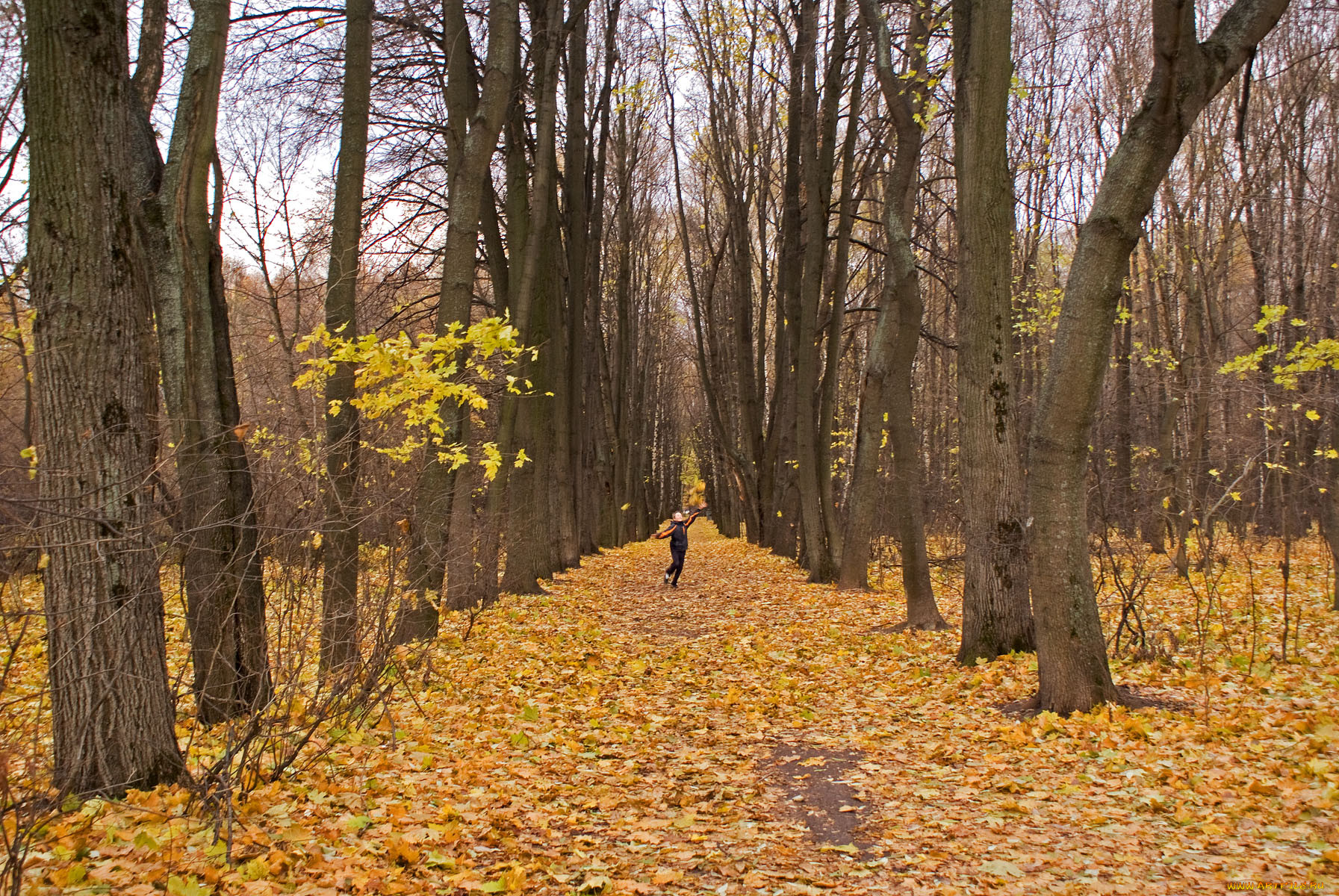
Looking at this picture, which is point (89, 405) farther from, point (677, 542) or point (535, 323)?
point (677, 542)

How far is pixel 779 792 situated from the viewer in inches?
195

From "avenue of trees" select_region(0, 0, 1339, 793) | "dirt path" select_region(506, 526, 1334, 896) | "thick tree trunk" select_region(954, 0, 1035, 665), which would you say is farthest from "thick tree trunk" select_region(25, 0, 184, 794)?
"thick tree trunk" select_region(954, 0, 1035, 665)

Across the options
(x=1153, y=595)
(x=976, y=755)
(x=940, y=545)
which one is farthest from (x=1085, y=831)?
(x=940, y=545)

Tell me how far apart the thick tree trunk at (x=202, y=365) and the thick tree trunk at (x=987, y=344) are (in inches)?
232

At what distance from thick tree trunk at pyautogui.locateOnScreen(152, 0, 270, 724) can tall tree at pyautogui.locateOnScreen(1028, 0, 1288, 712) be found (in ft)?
17.3

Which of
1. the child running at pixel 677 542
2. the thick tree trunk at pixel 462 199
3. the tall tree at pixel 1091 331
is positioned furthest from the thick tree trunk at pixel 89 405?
the child running at pixel 677 542

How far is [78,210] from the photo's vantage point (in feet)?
13.2

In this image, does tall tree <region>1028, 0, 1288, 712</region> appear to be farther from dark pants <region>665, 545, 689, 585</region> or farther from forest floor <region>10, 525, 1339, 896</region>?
dark pants <region>665, 545, 689, 585</region>

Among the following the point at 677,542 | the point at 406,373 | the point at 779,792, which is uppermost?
the point at 406,373

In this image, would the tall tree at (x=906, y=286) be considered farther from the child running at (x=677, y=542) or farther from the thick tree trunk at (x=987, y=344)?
the child running at (x=677, y=542)

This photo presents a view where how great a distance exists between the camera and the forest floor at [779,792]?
354 centimetres

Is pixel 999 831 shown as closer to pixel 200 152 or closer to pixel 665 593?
pixel 200 152

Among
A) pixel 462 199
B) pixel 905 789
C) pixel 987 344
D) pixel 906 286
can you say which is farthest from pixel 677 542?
pixel 905 789

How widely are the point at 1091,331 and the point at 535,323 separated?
9.32m
